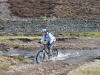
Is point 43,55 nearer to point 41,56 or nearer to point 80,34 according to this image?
point 41,56

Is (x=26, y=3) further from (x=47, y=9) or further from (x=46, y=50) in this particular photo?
(x=46, y=50)

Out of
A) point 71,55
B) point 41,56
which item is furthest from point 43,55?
point 71,55

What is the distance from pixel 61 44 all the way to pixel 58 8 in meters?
18.1

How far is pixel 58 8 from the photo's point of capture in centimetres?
4572

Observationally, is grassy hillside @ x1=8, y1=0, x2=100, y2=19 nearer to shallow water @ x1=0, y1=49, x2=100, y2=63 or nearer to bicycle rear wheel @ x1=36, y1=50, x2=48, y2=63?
shallow water @ x1=0, y1=49, x2=100, y2=63

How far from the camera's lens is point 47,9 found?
45938mm

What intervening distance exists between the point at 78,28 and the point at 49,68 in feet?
70.1

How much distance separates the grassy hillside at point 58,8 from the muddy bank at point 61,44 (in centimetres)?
1212

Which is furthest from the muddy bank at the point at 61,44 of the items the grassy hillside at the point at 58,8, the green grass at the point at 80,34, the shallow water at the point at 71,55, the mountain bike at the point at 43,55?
the grassy hillside at the point at 58,8

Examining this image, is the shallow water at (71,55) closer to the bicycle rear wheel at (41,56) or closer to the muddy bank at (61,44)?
the bicycle rear wheel at (41,56)

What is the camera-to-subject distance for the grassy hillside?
43.6m

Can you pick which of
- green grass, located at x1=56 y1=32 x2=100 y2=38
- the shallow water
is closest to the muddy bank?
the shallow water

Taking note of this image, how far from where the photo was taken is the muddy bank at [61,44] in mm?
26844

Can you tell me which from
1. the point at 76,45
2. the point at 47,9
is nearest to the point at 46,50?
the point at 76,45
